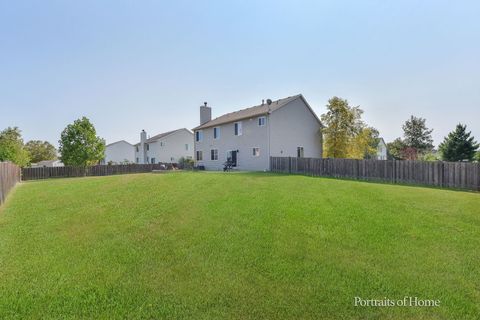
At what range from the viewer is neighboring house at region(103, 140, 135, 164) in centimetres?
5334

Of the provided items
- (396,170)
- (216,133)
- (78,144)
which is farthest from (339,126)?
(78,144)

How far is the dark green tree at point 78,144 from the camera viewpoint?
33.3m

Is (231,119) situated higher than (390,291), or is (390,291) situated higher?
(231,119)

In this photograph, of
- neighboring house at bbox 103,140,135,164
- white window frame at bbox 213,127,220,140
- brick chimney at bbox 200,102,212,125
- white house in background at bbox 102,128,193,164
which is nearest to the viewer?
white window frame at bbox 213,127,220,140

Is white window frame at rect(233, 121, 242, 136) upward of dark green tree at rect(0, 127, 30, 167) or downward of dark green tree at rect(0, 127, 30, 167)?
upward

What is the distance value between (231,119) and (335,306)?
86.1 ft

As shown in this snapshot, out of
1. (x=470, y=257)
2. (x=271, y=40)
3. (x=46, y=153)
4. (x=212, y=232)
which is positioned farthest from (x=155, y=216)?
(x=46, y=153)

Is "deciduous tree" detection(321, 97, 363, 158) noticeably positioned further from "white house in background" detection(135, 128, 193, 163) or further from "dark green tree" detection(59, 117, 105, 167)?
"dark green tree" detection(59, 117, 105, 167)

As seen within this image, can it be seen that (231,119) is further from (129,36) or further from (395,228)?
(395,228)

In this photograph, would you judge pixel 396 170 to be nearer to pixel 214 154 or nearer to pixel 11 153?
pixel 214 154

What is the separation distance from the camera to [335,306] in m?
3.70

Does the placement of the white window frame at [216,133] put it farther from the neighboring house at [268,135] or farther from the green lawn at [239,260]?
the green lawn at [239,260]

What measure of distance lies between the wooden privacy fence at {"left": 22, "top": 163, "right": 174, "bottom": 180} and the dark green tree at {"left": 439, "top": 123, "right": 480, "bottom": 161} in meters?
35.6

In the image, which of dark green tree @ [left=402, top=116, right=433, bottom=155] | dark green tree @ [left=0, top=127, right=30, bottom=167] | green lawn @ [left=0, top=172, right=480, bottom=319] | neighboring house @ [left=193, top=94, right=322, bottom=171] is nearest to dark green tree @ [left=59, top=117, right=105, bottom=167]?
dark green tree @ [left=0, top=127, right=30, bottom=167]
